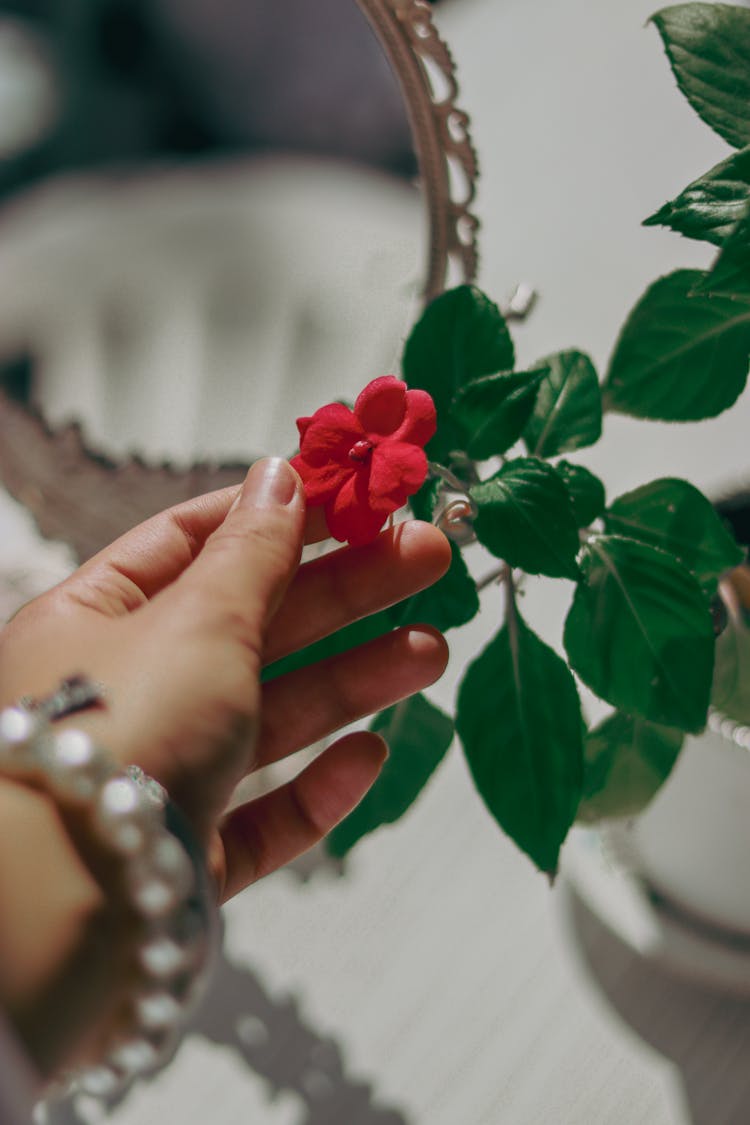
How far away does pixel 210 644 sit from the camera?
363 mm

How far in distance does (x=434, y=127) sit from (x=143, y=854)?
0.48m

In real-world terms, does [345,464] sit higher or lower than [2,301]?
higher

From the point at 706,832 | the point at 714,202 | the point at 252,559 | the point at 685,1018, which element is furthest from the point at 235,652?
the point at 685,1018

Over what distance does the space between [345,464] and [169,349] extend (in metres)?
0.47

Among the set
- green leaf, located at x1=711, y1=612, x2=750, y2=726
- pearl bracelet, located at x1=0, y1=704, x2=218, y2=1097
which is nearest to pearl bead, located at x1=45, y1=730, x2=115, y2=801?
pearl bracelet, located at x1=0, y1=704, x2=218, y2=1097

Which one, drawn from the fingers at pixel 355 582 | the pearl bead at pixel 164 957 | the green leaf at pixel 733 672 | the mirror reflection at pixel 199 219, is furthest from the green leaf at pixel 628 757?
the mirror reflection at pixel 199 219

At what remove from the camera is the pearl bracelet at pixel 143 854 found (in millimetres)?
327

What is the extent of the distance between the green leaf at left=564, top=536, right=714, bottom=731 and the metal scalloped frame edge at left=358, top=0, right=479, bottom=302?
0.31 meters

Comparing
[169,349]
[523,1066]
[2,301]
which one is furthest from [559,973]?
[2,301]

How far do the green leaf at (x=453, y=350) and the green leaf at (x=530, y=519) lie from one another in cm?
5

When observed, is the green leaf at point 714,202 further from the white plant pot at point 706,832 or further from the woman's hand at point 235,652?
the white plant pot at point 706,832

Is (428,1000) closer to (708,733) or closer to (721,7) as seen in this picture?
(708,733)

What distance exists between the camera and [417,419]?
39cm

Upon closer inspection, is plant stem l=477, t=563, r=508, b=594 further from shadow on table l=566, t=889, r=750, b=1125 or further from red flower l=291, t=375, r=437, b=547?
shadow on table l=566, t=889, r=750, b=1125
